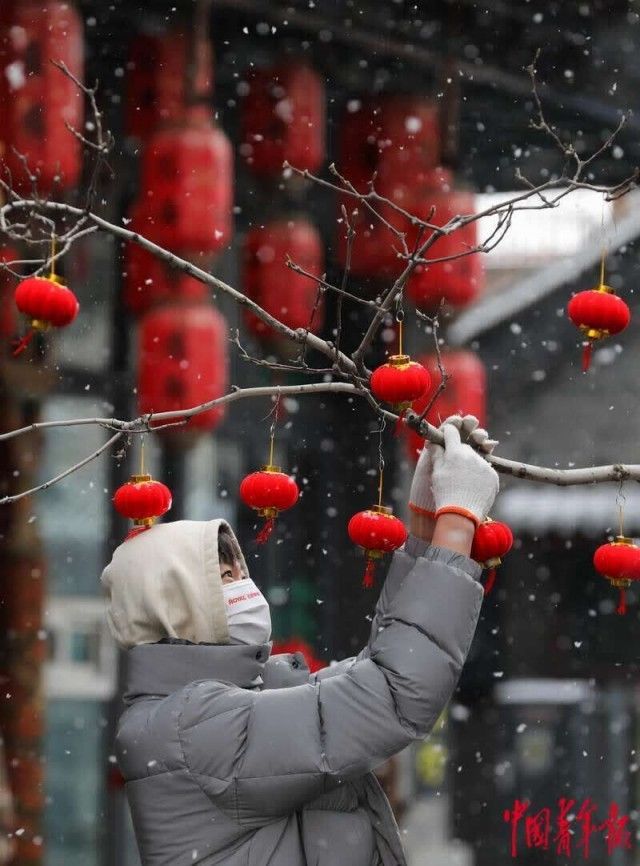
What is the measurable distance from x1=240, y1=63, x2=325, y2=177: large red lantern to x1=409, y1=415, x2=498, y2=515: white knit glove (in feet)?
6.59

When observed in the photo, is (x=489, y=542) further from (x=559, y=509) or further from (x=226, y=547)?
(x=559, y=509)

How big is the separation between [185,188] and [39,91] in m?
0.49

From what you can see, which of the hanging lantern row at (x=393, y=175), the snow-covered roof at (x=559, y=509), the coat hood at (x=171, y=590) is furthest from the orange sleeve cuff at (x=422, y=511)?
the snow-covered roof at (x=559, y=509)

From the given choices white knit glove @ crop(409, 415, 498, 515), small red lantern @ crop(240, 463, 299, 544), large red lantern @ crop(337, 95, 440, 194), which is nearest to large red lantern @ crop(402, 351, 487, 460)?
large red lantern @ crop(337, 95, 440, 194)

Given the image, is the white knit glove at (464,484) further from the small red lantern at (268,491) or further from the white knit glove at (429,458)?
the small red lantern at (268,491)

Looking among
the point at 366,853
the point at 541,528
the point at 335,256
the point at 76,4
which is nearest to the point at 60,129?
the point at 76,4

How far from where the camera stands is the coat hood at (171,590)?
1.87m

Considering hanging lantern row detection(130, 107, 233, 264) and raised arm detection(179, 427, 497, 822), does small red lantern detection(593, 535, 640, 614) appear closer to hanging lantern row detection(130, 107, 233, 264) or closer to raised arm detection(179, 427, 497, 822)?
raised arm detection(179, 427, 497, 822)

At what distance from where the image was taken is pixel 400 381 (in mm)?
1817

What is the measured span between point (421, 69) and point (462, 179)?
38 cm

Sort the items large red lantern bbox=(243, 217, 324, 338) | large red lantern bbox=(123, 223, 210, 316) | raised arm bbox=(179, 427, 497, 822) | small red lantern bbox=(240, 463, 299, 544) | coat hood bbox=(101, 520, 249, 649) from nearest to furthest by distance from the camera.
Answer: raised arm bbox=(179, 427, 497, 822) < coat hood bbox=(101, 520, 249, 649) < small red lantern bbox=(240, 463, 299, 544) < large red lantern bbox=(123, 223, 210, 316) < large red lantern bbox=(243, 217, 324, 338)

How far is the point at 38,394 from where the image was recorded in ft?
11.7

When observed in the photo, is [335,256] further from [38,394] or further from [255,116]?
[38,394]

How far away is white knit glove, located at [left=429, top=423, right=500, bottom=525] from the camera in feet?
6.00
